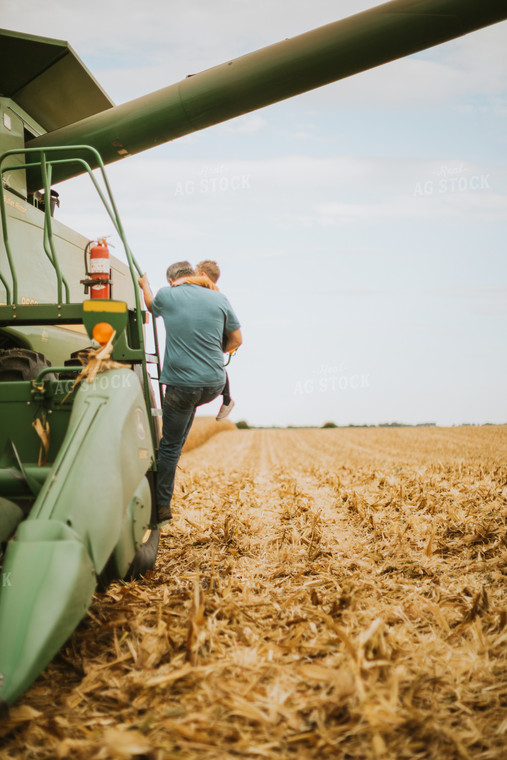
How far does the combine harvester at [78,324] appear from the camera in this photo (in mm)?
2311

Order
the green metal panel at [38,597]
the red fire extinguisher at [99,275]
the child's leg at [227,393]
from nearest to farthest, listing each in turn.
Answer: the green metal panel at [38,597]
the red fire extinguisher at [99,275]
the child's leg at [227,393]

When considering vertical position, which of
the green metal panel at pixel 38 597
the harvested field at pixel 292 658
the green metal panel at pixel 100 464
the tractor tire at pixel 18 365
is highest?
the tractor tire at pixel 18 365

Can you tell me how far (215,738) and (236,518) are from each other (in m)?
3.73

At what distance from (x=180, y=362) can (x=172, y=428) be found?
0.46 m

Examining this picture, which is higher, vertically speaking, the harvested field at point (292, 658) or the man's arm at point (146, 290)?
the man's arm at point (146, 290)

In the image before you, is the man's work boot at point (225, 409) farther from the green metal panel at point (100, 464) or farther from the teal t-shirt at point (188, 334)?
the green metal panel at point (100, 464)

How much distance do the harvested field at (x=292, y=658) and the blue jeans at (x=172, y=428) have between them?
2.00ft

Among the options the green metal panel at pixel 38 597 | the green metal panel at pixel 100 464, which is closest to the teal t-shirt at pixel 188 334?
the green metal panel at pixel 100 464

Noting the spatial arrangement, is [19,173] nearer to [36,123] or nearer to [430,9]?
[36,123]

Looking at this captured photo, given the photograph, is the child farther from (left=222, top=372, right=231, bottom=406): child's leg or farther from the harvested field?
the harvested field

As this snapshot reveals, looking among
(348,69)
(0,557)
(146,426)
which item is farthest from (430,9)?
(0,557)

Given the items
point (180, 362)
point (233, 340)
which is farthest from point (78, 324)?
point (233, 340)

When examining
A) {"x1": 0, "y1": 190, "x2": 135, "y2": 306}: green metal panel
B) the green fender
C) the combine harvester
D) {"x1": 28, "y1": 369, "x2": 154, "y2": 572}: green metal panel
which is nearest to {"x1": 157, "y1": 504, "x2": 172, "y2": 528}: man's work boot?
the combine harvester

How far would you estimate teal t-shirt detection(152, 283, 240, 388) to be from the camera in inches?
163
